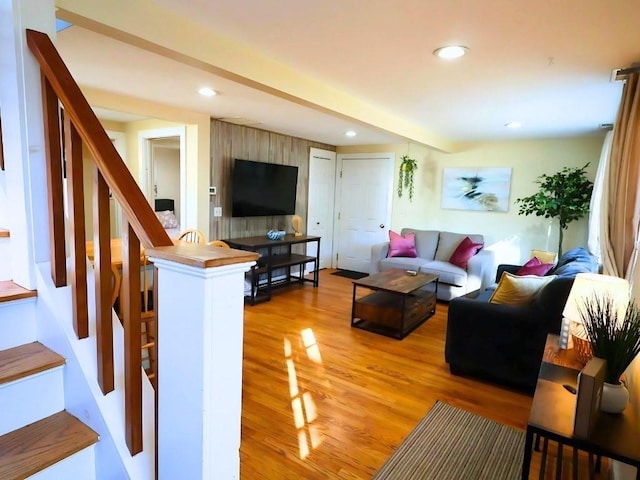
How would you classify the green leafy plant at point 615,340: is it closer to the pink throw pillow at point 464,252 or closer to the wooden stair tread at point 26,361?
the wooden stair tread at point 26,361

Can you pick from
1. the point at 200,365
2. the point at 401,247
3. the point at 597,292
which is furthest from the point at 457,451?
the point at 401,247

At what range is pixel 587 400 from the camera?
1299mm

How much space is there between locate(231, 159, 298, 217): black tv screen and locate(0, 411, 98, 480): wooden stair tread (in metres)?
3.74

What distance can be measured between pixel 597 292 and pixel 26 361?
7.25 feet

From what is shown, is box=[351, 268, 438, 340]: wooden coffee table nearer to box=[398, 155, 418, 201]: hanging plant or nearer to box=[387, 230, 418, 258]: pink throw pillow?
box=[387, 230, 418, 258]: pink throw pillow

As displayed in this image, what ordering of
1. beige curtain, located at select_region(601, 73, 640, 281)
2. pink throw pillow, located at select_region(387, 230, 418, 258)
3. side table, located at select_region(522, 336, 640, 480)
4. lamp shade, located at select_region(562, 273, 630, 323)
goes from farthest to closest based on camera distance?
pink throw pillow, located at select_region(387, 230, 418, 258) < beige curtain, located at select_region(601, 73, 640, 281) < lamp shade, located at select_region(562, 273, 630, 323) < side table, located at select_region(522, 336, 640, 480)

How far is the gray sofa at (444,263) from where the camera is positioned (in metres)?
4.73

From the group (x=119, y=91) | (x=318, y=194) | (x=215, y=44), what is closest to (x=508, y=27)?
(x=215, y=44)

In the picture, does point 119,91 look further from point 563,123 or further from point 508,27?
point 563,123

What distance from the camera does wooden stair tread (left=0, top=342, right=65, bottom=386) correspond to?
109cm

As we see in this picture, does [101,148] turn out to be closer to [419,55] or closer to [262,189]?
[419,55]

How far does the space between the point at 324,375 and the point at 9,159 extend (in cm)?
230

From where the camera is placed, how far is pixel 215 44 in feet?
6.52

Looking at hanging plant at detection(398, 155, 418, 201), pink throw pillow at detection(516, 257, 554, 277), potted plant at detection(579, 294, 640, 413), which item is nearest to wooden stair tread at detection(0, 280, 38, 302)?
potted plant at detection(579, 294, 640, 413)
